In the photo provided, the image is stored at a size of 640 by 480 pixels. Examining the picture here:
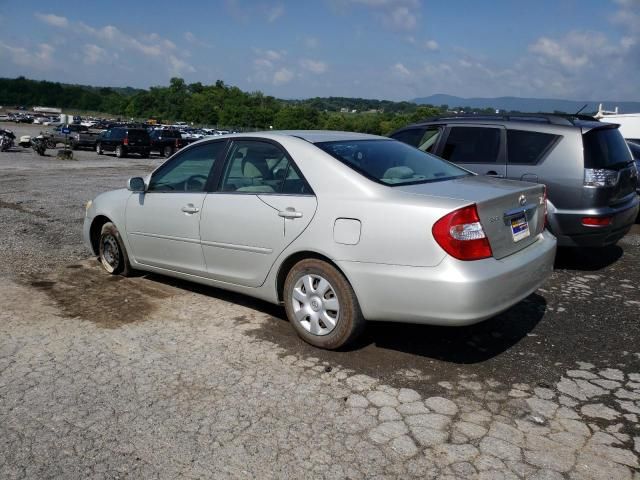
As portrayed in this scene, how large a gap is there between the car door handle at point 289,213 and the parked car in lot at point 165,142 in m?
29.7

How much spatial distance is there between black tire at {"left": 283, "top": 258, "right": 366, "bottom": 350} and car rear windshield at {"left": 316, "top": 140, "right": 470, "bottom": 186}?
741 millimetres

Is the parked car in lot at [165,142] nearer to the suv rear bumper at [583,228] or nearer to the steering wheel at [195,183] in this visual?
the steering wheel at [195,183]

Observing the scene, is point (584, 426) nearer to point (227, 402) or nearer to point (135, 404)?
point (227, 402)

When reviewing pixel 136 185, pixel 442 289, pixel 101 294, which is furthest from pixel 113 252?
pixel 442 289

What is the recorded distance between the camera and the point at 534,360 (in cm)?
405

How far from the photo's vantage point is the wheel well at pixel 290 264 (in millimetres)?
4086

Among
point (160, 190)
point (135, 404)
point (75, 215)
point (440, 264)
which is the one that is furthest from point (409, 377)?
point (75, 215)

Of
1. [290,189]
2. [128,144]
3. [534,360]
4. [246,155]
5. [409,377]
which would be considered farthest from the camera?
[128,144]

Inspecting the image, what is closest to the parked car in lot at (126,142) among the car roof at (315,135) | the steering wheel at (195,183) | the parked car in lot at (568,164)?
the parked car in lot at (568,164)

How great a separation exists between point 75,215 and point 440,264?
818 centimetres

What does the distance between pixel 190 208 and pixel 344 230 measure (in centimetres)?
171

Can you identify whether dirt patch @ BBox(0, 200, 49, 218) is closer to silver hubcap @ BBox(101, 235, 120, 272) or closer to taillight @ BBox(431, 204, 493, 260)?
silver hubcap @ BBox(101, 235, 120, 272)

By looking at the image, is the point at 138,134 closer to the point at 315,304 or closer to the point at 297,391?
the point at 315,304

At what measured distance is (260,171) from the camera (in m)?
4.69
